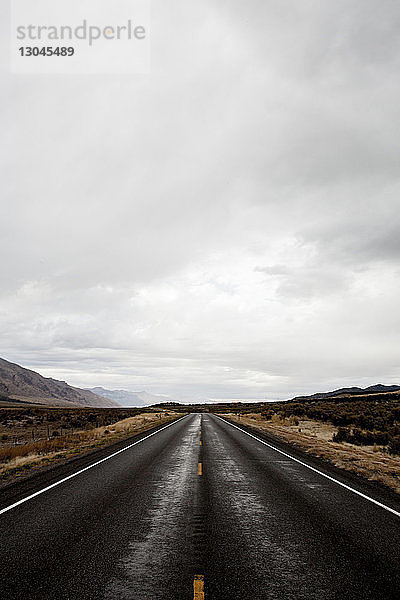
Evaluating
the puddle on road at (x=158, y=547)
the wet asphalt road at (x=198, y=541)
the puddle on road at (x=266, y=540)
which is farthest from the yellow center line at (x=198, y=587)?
the puddle on road at (x=266, y=540)

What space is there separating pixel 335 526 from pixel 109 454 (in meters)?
11.4

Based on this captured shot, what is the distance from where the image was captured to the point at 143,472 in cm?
1212

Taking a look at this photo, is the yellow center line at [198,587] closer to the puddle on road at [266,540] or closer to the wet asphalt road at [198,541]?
the wet asphalt road at [198,541]

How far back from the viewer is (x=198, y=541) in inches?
239

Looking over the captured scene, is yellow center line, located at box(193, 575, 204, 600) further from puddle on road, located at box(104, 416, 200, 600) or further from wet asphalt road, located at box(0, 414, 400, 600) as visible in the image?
puddle on road, located at box(104, 416, 200, 600)

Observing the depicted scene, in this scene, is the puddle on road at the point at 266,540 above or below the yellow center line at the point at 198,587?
below

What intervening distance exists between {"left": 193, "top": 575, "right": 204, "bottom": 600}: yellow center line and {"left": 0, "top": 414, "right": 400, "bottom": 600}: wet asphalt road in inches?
2.2

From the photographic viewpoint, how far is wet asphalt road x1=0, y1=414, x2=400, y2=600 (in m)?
4.55

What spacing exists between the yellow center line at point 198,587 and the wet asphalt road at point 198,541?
6 centimetres

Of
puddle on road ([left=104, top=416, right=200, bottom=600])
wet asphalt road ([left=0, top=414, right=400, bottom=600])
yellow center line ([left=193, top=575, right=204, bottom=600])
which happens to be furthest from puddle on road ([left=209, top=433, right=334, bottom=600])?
puddle on road ([left=104, top=416, right=200, bottom=600])

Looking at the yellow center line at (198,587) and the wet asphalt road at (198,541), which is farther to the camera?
the wet asphalt road at (198,541)

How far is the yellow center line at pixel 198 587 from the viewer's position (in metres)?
4.25

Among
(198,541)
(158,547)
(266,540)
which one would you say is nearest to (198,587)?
(158,547)

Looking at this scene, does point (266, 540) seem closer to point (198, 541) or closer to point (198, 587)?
point (198, 541)
